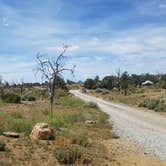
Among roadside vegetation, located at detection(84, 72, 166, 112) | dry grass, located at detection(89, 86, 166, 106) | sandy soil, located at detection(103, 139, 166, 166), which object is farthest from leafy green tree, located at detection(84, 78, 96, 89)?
sandy soil, located at detection(103, 139, 166, 166)

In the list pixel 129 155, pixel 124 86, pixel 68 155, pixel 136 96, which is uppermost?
pixel 124 86

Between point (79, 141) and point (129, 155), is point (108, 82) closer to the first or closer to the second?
point (79, 141)

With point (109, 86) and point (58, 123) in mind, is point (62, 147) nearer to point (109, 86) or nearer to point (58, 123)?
point (58, 123)

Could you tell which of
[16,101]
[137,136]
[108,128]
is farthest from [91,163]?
[16,101]

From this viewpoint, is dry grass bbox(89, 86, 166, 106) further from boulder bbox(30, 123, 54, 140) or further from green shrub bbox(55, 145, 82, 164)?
green shrub bbox(55, 145, 82, 164)

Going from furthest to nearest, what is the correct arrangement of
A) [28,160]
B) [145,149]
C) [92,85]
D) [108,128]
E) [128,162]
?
[92,85], [108,128], [145,149], [128,162], [28,160]

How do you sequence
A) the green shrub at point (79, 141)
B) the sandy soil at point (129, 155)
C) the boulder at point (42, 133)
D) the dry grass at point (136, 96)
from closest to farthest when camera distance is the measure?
the sandy soil at point (129, 155) → the green shrub at point (79, 141) → the boulder at point (42, 133) → the dry grass at point (136, 96)

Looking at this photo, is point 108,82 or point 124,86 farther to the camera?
point 108,82

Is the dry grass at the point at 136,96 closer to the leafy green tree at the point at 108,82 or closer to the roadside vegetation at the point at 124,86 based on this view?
the roadside vegetation at the point at 124,86

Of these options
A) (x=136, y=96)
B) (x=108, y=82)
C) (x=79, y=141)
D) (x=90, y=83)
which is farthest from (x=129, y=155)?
(x=90, y=83)

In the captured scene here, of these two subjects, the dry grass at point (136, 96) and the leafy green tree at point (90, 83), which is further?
the leafy green tree at point (90, 83)

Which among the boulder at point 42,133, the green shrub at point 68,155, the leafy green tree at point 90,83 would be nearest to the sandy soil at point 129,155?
the green shrub at point 68,155

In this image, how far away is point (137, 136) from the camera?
74.2ft

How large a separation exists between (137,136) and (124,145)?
354cm
